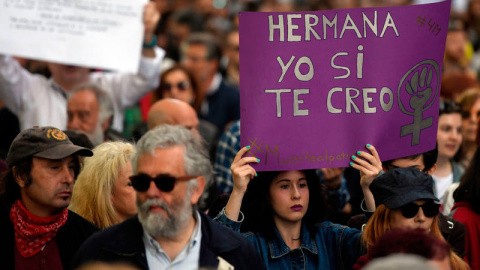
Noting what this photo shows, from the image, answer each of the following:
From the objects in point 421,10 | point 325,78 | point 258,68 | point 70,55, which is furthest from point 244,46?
point 70,55

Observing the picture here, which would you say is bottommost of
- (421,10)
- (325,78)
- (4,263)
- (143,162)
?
(4,263)

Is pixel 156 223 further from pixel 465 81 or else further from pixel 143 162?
pixel 465 81

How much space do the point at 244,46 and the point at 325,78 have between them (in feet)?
1.69

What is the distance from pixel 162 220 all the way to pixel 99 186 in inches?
48.1

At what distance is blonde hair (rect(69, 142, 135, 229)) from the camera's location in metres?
5.47

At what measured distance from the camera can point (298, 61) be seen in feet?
17.3

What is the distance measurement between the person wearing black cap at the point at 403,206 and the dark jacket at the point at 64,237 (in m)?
1.55

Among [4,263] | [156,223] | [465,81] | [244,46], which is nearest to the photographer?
[156,223]

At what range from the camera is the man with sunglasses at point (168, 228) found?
435 cm

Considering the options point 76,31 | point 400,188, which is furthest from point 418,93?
point 76,31

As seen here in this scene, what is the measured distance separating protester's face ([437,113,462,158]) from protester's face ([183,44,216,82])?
3.88m

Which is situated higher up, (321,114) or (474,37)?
(474,37)

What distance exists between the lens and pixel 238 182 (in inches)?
197

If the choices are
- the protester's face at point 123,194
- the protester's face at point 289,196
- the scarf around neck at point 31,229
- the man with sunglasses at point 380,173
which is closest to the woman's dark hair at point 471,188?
the man with sunglasses at point 380,173
